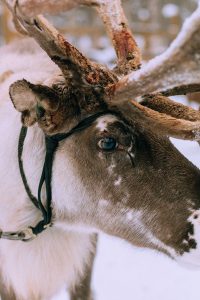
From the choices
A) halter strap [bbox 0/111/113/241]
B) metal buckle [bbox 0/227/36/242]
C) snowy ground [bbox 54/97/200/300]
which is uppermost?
halter strap [bbox 0/111/113/241]

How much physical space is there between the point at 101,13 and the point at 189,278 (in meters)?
2.27

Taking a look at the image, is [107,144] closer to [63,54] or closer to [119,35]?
[63,54]

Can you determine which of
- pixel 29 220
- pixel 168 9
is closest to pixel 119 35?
pixel 29 220

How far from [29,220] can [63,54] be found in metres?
0.82

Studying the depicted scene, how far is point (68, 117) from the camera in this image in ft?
8.02

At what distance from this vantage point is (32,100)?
2.32 meters

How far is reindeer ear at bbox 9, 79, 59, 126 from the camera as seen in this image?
7.43 ft

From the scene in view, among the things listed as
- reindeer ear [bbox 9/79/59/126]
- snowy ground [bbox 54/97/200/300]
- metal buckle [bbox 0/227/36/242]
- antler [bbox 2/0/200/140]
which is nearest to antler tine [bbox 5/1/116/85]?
antler [bbox 2/0/200/140]

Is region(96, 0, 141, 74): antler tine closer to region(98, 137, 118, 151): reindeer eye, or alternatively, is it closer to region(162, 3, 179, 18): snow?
region(98, 137, 118, 151): reindeer eye

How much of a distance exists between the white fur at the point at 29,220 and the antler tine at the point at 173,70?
49 cm

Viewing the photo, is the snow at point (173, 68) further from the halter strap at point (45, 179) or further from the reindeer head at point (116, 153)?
the halter strap at point (45, 179)

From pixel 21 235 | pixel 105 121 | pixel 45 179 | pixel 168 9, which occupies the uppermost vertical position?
pixel 105 121

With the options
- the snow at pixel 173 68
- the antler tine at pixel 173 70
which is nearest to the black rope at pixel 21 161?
the antler tine at pixel 173 70

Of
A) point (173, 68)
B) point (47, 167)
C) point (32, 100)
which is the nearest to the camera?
point (173, 68)
